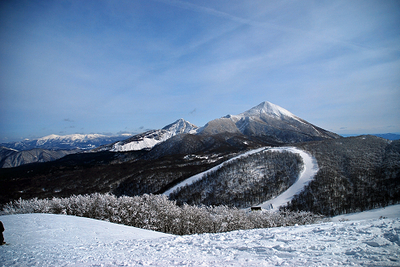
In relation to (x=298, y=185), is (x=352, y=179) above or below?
above

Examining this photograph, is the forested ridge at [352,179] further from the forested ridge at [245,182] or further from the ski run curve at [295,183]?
the forested ridge at [245,182]

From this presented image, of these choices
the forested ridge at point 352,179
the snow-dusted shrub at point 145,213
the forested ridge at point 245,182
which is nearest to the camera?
the snow-dusted shrub at point 145,213

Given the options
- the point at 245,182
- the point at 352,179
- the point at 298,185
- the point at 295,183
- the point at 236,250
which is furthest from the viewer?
the point at 245,182

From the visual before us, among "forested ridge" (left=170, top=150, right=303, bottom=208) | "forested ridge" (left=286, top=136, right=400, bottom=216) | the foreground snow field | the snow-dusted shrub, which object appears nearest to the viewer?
the foreground snow field

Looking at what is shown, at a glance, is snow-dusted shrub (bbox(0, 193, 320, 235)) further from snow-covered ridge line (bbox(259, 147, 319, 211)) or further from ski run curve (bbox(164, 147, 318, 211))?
ski run curve (bbox(164, 147, 318, 211))

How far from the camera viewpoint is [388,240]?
36.6ft

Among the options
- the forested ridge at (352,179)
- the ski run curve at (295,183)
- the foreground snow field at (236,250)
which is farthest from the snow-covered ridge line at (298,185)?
the foreground snow field at (236,250)

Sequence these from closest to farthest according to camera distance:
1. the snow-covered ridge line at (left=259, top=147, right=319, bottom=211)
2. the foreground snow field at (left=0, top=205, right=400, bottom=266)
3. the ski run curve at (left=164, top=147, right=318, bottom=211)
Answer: the foreground snow field at (left=0, top=205, right=400, bottom=266)
the snow-covered ridge line at (left=259, top=147, right=319, bottom=211)
the ski run curve at (left=164, top=147, right=318, bottom=211)

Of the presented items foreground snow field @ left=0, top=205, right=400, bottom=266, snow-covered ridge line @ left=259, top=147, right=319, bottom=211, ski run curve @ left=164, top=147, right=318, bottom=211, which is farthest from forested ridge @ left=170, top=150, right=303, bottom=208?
foreground snow field @ left=0, top=205, right=400, bottom=266

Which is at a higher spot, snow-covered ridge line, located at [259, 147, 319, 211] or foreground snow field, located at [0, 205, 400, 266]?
foreground snow field, located at [0, 205, 400, 266]

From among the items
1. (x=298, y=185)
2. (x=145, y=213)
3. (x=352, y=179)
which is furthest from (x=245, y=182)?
(x=145, y=213)

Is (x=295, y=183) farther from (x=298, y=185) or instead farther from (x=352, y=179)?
(x=352, y=179)

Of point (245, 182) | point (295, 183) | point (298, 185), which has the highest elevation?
point (245, 182)

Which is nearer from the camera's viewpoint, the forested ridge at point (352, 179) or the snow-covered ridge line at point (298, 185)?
the forested ridge at point (352, 179)
